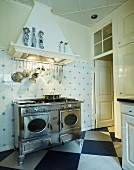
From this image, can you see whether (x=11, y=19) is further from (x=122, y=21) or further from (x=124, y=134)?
(x=124, y=134)

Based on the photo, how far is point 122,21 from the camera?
8.50ft

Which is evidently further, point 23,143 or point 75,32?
point 75,32

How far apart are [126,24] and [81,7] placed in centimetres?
97

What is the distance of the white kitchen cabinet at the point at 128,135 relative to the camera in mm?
1441

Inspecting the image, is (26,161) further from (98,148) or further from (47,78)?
(47,78)

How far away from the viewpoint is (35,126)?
6.44 ft

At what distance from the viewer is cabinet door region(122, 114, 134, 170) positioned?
1.44 meters

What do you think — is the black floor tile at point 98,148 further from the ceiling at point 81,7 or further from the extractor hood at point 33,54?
the ceiling at point 81,7

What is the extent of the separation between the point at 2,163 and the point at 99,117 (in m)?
2.46

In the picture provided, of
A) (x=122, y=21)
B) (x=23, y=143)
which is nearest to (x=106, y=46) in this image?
(x=122, y=21)

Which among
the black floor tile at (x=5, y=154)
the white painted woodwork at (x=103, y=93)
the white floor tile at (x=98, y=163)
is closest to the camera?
the white floor tile at (x=98, y=163)

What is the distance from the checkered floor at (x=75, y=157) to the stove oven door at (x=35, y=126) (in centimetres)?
37

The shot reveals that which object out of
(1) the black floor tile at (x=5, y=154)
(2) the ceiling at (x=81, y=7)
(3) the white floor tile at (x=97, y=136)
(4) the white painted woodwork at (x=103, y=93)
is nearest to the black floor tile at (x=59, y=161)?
(1) the black floor tile at (x=5, y=154)

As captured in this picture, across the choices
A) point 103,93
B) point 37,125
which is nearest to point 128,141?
point 37,125
